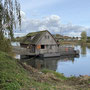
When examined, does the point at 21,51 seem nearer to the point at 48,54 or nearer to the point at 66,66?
the point at 48,54

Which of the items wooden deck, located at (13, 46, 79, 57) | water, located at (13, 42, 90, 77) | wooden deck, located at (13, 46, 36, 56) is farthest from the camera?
wooden deck, located at (13, 46, 79, 57)

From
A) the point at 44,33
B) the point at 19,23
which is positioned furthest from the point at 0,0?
the point at 44,33

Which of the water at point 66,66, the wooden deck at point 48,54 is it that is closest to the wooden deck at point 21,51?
the wooden deck at point 48,54

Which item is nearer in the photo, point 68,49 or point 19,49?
point 19,49

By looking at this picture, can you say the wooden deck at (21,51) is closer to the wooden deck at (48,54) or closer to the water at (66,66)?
the wooden deck at (48,54)

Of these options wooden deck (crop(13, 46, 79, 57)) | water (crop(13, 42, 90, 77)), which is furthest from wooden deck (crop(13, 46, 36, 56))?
water (crop(13, 42, 90, 77))

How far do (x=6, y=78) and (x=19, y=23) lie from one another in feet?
8.29

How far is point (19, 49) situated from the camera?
31.1m

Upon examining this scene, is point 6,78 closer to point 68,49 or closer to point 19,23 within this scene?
point 19,23

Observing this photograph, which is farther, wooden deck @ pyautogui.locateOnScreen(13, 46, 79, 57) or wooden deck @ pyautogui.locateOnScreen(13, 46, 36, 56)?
wooden deck @ pyautogui.locateOnScreen(13, 46, 79, 57)

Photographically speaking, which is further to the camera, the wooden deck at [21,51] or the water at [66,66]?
the wooden deck at [21,51]

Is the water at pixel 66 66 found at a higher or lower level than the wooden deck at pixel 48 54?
lower

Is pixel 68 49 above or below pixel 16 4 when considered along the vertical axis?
below

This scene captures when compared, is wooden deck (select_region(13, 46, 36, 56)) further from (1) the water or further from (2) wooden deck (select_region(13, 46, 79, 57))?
(1) the water
